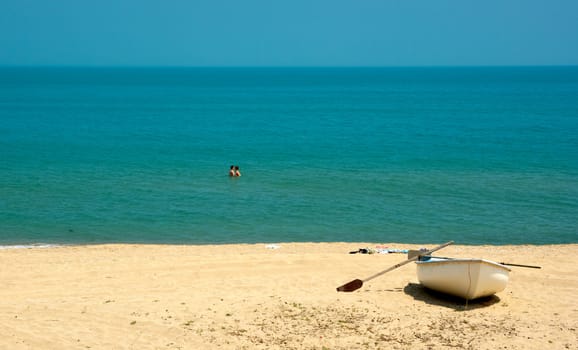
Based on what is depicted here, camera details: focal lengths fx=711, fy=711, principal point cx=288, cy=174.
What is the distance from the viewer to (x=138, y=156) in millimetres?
50812

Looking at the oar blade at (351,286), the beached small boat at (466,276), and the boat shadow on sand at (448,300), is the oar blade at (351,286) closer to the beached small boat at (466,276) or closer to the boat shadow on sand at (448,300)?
the boat shadow on sand at (448,300)

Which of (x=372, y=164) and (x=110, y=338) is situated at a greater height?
(x=372, y=164)

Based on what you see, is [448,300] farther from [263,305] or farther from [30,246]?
[30,246]

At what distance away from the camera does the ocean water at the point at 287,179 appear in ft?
98.9

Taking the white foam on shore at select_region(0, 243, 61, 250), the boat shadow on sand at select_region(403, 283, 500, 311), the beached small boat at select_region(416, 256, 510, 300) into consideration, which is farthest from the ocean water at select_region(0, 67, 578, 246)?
the beached small boat at select_region(416, 256, 510, 300)

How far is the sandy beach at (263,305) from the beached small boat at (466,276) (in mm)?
422

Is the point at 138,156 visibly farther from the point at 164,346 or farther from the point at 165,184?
the point at 164,346

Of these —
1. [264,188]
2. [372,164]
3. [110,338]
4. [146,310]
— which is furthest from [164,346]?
[372,164]

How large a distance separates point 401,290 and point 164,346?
7.18 m

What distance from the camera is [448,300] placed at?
60.2 feet

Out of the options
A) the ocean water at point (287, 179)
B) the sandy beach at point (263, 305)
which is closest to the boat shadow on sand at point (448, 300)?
the sandy beach at point (263, 305)

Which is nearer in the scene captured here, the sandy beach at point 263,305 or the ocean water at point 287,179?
the sandy beach at point 263,305

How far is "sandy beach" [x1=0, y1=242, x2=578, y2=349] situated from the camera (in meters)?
15.3

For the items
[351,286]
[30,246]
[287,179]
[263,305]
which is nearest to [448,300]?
[351,286]
